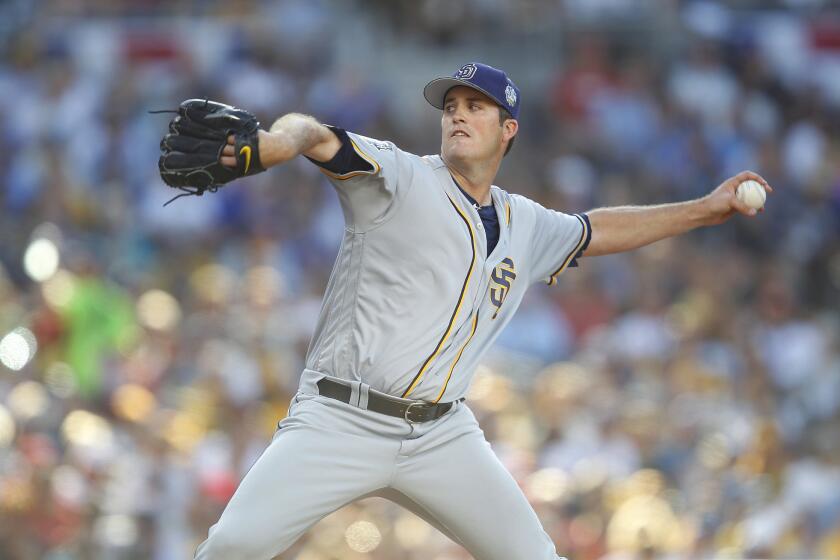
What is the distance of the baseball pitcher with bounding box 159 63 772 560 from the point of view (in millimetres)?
4418

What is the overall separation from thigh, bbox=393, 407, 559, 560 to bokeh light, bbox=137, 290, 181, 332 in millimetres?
5247

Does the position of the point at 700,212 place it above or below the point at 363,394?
above

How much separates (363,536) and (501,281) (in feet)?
10.6

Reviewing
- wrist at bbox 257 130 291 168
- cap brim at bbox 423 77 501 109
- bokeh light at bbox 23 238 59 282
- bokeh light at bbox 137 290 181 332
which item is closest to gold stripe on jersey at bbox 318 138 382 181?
wrist at bbox 257 130 291 168

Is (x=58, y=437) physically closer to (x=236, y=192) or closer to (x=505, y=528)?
(x=236, y=192)

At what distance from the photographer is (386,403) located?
460cm

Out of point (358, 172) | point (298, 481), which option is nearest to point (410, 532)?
point (298, 481)

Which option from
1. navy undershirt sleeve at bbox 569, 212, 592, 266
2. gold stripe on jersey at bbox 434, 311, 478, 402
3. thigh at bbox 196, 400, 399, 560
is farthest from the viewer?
navy undershirt sleeve at bbox 569, 212, 592, 266

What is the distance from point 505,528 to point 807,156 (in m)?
7.36

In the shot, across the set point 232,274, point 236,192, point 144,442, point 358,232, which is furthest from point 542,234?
point 236,192

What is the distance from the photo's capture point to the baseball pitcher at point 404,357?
4.42 meters

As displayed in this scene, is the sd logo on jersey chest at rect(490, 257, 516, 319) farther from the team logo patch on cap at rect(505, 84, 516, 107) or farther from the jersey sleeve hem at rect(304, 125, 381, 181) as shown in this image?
the jersey sleeve hem at rect(304, 125, 381, 181)

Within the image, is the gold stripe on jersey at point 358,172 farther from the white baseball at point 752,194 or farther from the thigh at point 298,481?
the white baseball at point 752,194

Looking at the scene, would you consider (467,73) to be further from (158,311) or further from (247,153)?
(158,311)
